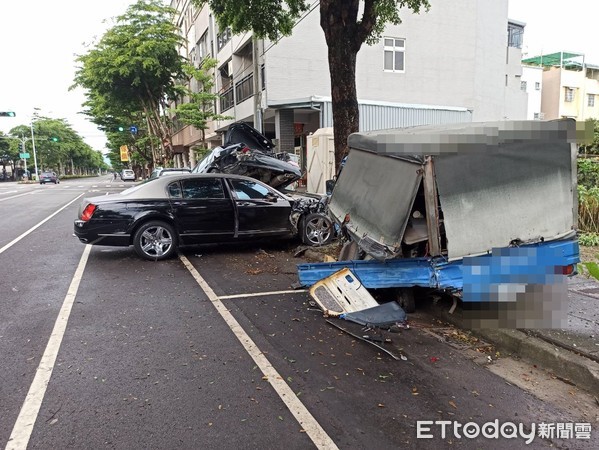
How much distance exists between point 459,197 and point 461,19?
21881 millimetres

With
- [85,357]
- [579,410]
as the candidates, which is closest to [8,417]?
[85,357]

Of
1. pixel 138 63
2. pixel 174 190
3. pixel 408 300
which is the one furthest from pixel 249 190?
pixel 138 63

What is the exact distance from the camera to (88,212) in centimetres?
A: 771

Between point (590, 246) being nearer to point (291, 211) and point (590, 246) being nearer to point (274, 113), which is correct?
point (291, 211)

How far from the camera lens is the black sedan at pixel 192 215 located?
306 inches

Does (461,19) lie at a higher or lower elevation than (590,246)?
higher

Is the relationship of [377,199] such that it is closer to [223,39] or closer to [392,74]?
[392,74]

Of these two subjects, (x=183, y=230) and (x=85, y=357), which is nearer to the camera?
(x=85, y=357)

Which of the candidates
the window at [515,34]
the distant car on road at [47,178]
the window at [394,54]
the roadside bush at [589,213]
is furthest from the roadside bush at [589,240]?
the distant car on road at [47,178]

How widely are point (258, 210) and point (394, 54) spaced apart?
16301 mm

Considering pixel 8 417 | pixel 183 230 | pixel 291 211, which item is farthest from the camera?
pixel 291 211

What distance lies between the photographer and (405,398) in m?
3.47

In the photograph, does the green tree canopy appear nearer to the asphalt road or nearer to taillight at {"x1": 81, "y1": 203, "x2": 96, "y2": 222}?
taillight at {"x1": 81, "y1": 203, "x2": 96, "y2": 222}

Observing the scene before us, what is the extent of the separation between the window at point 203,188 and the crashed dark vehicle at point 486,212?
4201 millimetres
